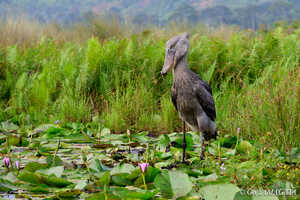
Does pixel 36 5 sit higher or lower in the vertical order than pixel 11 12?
higher

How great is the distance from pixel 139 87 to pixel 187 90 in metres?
3.39

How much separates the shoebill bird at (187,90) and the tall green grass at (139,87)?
0.72 metres

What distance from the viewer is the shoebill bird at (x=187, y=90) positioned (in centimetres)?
384

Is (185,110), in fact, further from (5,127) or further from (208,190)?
(5,127)

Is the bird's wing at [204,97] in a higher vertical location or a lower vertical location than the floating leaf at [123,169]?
higher

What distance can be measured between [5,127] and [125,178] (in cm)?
306

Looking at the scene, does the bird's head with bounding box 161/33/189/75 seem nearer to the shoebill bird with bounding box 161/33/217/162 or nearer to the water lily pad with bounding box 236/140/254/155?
the shoebill bird with bounding box 161/33/217/162

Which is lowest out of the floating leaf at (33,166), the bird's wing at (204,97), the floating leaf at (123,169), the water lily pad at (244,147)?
the water lily pad at (244,147)

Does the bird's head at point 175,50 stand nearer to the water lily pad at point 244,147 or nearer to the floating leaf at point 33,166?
the water lily pad at point 244,147

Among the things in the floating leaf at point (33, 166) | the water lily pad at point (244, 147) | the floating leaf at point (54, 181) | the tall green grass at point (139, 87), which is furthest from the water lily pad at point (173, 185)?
the tall green grass at point (139, 87)

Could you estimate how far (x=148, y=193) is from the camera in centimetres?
260

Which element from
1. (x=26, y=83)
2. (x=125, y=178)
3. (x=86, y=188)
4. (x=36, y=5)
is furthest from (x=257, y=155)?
(x=36, y=5)

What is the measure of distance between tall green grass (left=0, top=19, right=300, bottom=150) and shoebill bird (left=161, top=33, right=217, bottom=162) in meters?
0.72

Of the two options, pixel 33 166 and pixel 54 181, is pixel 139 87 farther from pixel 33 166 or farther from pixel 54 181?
pixel 54 181
